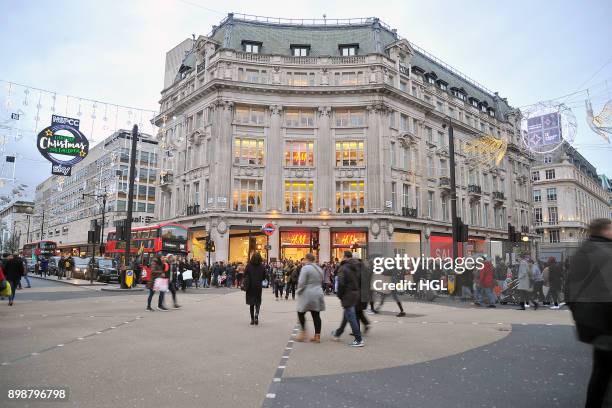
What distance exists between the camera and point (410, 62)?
44.7 meters

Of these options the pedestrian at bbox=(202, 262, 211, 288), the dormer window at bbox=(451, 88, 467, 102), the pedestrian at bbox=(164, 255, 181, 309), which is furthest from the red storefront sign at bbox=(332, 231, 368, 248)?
the dormer window at bbox=(451, 88, 467, 102)

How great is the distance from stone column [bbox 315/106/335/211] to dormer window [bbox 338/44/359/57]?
6.30m

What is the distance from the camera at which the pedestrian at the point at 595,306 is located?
3.92 metres

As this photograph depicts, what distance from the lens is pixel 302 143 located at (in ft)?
130

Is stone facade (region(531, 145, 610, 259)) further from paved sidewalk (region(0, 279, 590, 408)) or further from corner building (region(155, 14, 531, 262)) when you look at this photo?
paved sidewalk (region(0, 279, 590, 408))

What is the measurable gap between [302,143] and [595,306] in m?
36.3

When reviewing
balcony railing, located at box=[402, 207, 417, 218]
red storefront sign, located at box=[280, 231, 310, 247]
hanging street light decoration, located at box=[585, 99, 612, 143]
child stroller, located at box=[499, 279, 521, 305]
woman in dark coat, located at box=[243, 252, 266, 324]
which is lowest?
child stroller, located at box=[499, 279, 521, 305]

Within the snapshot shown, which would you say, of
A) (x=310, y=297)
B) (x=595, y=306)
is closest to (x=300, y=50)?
(x=310, y=297)

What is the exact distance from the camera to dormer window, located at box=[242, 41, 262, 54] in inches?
1597

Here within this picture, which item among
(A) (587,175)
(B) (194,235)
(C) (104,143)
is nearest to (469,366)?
(B) (194,235)

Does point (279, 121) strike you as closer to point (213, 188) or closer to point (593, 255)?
point (213, 188)

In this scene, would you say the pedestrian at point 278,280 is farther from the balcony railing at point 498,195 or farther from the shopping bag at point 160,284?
the balcony railing at point 498,195

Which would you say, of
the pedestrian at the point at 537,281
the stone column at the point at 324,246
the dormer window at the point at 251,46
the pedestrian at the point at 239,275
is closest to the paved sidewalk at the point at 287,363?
the pedestrian at the point at 537,281

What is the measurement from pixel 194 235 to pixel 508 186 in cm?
4117
